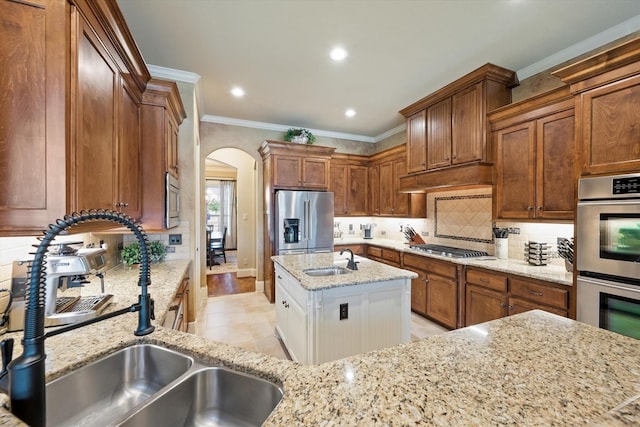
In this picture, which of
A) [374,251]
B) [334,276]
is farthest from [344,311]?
[374,251]

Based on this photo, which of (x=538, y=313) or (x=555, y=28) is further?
(x=555, y=28)

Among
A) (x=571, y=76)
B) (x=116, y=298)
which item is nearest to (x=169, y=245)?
(x=116, y=298)

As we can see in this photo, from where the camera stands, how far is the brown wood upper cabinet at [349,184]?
189 inches

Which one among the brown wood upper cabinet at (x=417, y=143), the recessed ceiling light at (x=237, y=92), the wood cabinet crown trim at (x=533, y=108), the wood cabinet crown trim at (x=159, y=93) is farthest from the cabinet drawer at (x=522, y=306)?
the recessed ceiling light at (x=237, y=92)

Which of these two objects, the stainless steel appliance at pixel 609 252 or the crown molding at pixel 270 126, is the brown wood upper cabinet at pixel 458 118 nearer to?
the stainless steel appliance at pixel 609 252

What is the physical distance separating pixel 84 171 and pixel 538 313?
215 centimetres

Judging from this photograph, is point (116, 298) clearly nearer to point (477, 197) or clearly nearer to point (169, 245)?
point (169, 245)

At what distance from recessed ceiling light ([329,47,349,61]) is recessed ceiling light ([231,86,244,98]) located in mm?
1298

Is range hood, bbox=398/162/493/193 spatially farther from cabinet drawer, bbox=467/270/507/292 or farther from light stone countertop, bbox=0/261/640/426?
light stone countertop, bbox=0/261/640/426

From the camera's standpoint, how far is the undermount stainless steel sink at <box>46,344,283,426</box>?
31.2 inches

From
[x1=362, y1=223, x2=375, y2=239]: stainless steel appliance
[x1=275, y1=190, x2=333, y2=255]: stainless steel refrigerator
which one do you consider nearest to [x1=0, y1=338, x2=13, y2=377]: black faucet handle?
[x1=275, y1=190, x2=333, y2=255]: stainless steel refrigerator

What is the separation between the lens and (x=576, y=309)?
191cm

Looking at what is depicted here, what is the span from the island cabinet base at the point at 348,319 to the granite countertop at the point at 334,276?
0.05 m

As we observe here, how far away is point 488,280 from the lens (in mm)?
2582
